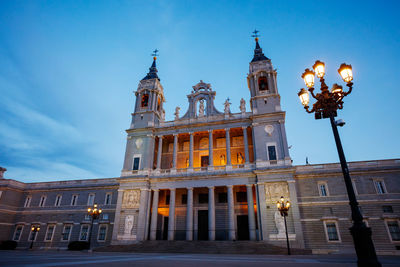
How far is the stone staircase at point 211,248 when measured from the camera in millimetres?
19750

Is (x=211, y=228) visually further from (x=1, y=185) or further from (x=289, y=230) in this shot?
(x=1, y=185)

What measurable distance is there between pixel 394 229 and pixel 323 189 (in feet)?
22.4

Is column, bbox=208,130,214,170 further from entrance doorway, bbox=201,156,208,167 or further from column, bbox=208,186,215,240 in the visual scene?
entrance doorway, bbox=201,156,208,167

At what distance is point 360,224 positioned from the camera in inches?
250

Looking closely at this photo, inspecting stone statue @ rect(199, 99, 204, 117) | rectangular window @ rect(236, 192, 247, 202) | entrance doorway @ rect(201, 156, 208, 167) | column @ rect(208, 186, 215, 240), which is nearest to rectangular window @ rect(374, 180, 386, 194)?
rectangular window @ rect(236, 192, 247, 202)

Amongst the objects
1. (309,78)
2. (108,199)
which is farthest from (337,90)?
(108,199)

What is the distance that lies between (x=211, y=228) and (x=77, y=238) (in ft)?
62.2

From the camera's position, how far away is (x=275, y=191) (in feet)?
80.3

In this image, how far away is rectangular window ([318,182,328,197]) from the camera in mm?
25336

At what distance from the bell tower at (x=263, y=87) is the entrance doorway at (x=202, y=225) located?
14314mm

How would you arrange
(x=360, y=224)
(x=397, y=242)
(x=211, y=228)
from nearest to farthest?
(x=360, y=224)
(x=397, y=242)
(x=211, y=228)

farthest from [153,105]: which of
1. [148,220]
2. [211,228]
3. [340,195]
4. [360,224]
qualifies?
[360,224]

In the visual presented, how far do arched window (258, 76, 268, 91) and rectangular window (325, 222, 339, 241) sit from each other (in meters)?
17.4

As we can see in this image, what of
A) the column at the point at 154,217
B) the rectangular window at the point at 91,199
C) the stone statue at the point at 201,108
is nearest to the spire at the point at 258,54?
the stone statue at the point at 201,108
